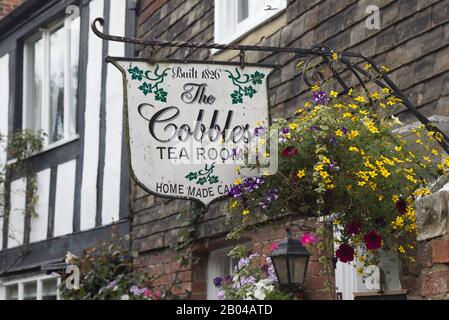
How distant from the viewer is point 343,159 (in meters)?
4.68

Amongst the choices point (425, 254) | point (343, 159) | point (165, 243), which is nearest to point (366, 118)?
point (343, 159)

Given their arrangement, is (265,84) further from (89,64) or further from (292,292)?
(89,64)

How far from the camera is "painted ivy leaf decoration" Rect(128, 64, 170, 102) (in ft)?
16.4

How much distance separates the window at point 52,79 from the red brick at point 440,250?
7.52 meters

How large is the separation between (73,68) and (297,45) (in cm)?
453

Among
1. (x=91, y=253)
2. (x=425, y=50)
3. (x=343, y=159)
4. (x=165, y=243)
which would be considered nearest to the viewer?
(x=343, y=159)

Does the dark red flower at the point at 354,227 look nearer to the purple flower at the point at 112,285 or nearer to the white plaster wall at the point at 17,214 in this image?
the purple flower at the point at 112,285

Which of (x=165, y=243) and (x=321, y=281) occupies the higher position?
(x=165, y=243)

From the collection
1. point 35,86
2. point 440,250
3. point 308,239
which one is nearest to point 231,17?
point 308,239

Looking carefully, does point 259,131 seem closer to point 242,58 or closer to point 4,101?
point 242,58

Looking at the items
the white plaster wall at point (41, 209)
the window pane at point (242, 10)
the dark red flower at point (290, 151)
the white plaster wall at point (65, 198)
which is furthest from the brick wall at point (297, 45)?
the white plaster wall at point (41, 209)

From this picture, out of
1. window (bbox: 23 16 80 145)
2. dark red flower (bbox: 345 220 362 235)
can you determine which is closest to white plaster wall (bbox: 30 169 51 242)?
window (bbox: 23 16 80 145)

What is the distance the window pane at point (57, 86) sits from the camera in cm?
1112

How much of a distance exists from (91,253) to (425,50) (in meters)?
5.04
